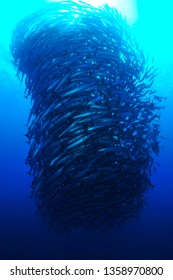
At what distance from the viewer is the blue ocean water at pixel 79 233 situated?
7277 mm

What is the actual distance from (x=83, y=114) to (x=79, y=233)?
5390mm

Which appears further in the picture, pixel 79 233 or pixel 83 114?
pixel 79 233

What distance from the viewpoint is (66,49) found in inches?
127

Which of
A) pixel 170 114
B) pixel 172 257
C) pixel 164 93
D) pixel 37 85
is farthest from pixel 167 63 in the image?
pixel 172 257

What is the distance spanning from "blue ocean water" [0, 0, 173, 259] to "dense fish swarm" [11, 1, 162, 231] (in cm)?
338

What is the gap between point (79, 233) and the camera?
7.46m

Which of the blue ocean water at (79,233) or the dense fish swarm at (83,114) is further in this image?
the blue ocean water at (79,233)

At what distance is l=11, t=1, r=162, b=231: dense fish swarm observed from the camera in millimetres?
3092

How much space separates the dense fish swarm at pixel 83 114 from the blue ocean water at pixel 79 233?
11.1ft

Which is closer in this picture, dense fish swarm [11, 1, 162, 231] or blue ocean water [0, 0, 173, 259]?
dense fish swarm [11, 1, 162, 231]

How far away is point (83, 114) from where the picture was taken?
9.90ft

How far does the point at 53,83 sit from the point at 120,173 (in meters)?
1.44

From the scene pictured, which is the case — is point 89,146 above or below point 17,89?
below
